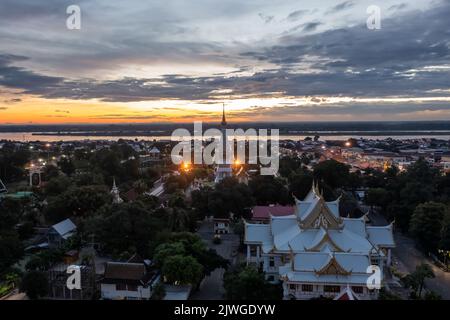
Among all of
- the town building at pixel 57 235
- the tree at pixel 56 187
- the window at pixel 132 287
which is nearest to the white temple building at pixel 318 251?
the window at pixel 132 287

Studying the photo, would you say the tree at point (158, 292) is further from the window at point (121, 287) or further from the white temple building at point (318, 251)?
the white temple building at point (318, 251)

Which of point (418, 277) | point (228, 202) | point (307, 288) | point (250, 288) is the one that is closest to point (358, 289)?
point (307, 288)

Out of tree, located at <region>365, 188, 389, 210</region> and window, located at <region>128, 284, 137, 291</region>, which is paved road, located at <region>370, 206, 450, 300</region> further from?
window, located at <region>128, 284, 137, 291</region>

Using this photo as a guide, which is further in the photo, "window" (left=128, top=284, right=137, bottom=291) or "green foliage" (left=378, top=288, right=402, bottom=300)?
"window" (left=128, top=284, right=137, bottom=291)

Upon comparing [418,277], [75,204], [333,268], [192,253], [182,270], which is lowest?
[418,277]

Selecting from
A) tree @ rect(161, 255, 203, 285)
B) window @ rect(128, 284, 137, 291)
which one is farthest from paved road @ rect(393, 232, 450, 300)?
window @ rect(128, 284, 137, 291)

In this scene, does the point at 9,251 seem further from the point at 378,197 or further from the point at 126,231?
the point at 378,197

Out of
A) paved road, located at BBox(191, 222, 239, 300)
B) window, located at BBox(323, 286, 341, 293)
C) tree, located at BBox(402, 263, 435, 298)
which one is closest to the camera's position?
window, located at BBox(323, 286, 341, 293)
